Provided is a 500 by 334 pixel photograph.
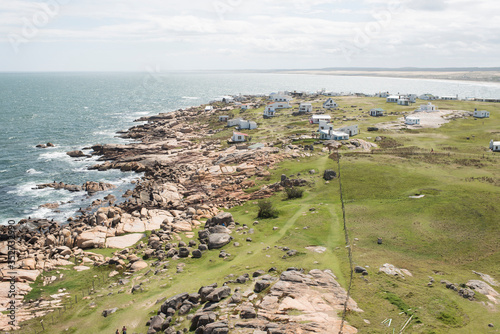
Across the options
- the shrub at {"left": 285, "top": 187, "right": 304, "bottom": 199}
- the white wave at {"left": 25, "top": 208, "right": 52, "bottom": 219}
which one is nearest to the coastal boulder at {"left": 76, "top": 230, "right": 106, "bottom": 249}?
the white wave at {"left": 25, "top": 208, "right": 52, "bottom": 219}

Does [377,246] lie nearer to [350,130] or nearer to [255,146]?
[255,146]

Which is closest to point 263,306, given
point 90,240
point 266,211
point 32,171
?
point 266,211

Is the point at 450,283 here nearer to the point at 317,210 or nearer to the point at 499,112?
the point at 317,210

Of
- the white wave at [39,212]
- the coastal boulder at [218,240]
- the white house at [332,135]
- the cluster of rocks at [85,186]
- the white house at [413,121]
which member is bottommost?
the white wave at [39,212]

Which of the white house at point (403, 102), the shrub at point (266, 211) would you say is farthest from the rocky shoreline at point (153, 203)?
the white house at point (403, 102)

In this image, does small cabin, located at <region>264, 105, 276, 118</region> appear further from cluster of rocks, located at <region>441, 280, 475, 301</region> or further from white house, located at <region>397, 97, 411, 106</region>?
cluster of rocks, located at <region>441, 280, 475, 301</region>

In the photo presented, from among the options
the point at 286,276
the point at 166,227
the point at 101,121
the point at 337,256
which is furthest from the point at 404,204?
the point at 101,121

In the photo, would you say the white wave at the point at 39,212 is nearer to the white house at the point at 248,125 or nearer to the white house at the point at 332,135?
the white house at the point at 332,135
